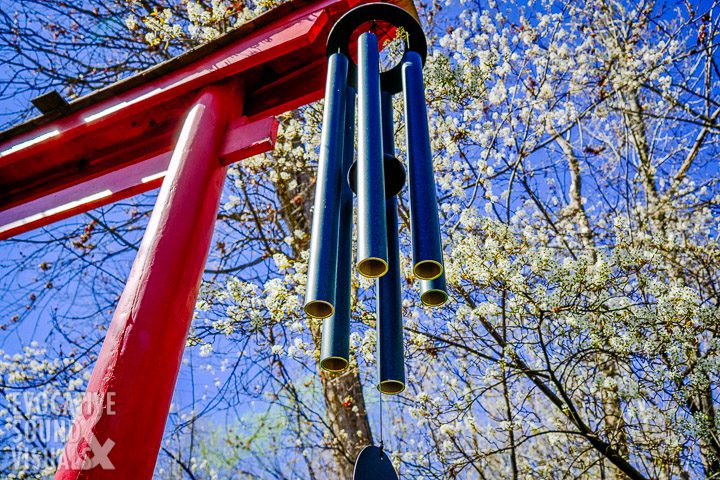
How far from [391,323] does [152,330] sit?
0.85 m

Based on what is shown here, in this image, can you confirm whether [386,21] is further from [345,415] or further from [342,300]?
[345,415]

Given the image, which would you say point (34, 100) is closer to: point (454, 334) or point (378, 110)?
point (378, 110)

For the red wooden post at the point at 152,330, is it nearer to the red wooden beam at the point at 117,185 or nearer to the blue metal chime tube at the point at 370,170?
the red wooden beam at the point at 117,185

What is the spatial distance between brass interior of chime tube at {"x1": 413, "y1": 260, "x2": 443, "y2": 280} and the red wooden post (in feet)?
3.29

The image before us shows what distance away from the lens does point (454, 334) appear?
193 inches

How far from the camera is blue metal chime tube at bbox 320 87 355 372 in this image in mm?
1497

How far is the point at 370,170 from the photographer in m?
1.58

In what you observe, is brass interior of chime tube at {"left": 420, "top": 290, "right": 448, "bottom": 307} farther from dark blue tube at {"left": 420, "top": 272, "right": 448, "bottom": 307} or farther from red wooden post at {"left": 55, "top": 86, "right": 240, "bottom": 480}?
red wooden post at {"left": 55, "top": 86, "right": 240, "bottom": 480}

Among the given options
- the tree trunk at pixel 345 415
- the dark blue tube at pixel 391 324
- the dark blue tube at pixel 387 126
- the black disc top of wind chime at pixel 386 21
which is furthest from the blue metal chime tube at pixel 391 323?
the tree trunk at pixel 345 415

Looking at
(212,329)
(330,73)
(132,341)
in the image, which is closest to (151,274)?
(132,341)

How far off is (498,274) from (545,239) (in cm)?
239

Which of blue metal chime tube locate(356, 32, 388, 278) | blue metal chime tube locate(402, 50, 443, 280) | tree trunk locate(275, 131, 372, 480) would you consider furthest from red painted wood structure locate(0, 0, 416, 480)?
tree trunk locate(275, 131, 372, 480)

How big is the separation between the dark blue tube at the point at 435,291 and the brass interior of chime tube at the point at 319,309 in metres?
0.25

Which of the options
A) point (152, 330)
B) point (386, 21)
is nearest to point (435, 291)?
point (152, 330)
